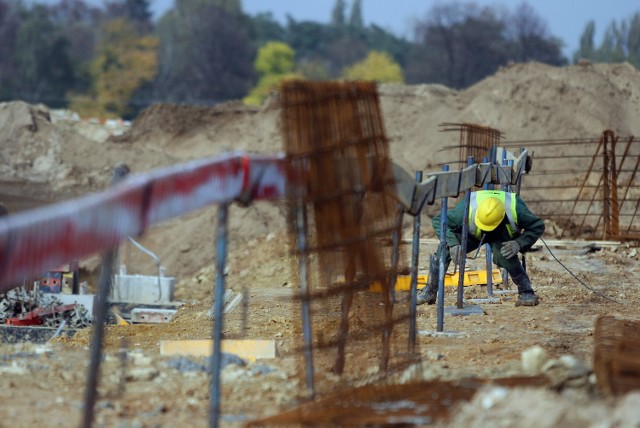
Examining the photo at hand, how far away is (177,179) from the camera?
5.27 metres

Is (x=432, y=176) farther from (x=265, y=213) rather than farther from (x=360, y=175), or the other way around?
(x=265, y=213)

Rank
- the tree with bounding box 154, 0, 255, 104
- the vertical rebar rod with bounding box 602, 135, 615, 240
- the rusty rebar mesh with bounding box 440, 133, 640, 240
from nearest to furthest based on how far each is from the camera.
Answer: the vertical rebar rod with bounding box 602, 135, 615, 240
the rusty rebar mesh with bounding box 440, 133, 640, 240
the tree with bounding box 154, 0, 255, 104

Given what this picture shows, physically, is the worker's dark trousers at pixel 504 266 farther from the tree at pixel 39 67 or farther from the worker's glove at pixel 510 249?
the tree at pixel 39 67

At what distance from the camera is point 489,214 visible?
12.4 m

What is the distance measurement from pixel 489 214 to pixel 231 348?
4.74m

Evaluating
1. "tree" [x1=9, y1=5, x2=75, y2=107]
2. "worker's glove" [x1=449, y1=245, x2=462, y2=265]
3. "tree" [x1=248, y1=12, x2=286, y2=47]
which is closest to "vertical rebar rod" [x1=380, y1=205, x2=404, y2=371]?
"worker's glove" [x1=449, y1=245, x2=462, y2=265]

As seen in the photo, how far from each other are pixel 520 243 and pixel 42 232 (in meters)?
8.60

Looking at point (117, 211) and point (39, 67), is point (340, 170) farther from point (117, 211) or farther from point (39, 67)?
point (39, 67)

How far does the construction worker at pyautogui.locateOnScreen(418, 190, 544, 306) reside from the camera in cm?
1242


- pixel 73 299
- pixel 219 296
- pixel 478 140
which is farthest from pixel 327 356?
pixel 73 299

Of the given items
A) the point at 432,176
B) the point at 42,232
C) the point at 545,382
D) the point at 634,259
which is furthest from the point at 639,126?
the point at 42,232

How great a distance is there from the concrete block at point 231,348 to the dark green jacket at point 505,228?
4521mm

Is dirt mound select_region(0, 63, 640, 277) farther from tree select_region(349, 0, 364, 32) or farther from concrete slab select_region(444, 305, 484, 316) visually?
tree select_region(349, 0, 364, 32)

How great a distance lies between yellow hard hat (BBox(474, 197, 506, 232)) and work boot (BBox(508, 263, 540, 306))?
1.90ft
